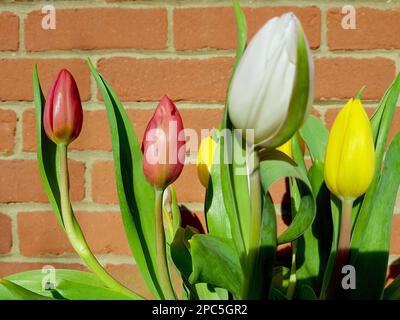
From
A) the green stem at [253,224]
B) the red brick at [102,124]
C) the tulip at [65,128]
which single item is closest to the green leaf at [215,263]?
the green stem at [253,224]

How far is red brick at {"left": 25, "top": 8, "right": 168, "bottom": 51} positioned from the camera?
2.92 ft

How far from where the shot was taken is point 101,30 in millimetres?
894

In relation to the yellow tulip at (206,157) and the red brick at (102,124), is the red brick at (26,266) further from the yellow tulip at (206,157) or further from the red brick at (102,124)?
the yellow tulip at (206,157)

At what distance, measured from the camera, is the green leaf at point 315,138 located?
0.62 m

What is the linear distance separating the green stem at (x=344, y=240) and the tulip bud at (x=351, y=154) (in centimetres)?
2

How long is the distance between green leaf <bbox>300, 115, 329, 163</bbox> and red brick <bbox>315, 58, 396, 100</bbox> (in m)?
0.26

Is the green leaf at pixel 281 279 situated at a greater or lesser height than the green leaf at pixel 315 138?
lesser

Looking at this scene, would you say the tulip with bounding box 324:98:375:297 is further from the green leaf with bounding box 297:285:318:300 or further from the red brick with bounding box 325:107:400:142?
the red brick with bounding box 325:107:400:142

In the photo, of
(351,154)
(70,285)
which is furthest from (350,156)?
(70,285)

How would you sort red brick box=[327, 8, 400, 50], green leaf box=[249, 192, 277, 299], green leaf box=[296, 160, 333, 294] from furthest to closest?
red brick box=[327, 8, 400, 50] → green leaf box=[296, 160, 333, 294] → green leaf box=[249, 192, 277, 299]

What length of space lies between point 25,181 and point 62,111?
0.43m

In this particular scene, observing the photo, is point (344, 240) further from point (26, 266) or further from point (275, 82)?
point (26, 266)

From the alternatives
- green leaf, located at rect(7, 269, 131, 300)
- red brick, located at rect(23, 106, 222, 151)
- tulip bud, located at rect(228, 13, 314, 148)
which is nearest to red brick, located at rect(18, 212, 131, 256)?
red brick, located at rect(23, 106, 222, 151)
